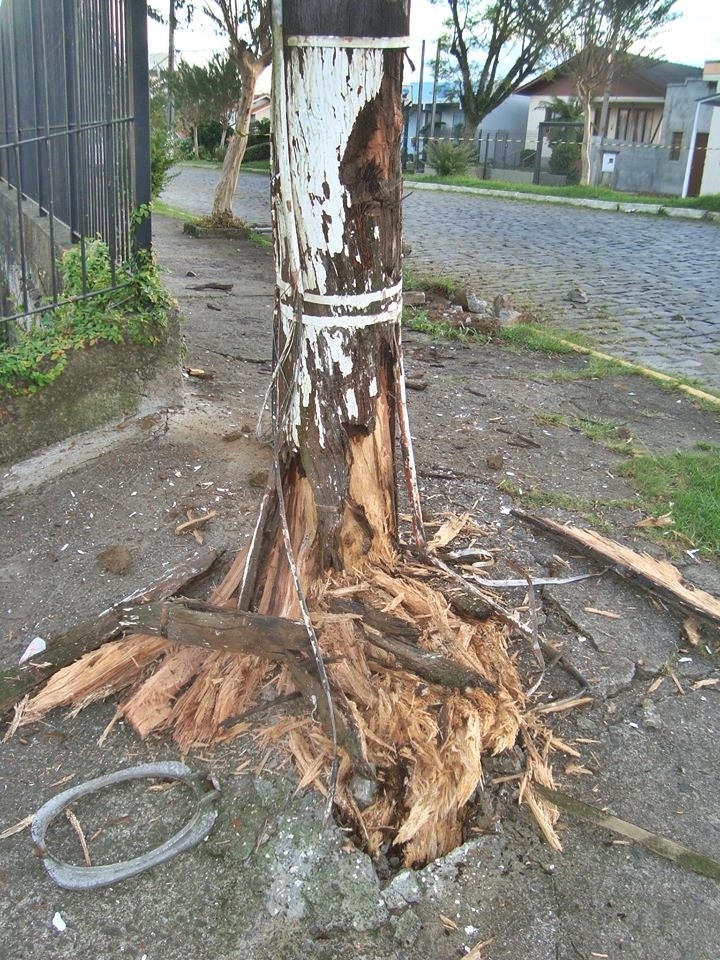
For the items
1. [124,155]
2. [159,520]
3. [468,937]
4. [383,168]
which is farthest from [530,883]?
[124,155]

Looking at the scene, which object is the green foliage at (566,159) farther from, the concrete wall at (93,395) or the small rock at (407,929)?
the small rock at (407,929)

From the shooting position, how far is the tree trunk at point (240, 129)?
1248 cm

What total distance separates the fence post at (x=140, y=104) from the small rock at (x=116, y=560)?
1.83m

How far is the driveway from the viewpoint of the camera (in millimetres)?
8469

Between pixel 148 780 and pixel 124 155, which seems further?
pixel 124 155

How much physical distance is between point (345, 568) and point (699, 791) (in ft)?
4.34

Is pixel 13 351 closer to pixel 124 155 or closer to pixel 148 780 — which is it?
pixel 124 155

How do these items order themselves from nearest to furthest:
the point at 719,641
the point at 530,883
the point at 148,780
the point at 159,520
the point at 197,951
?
the point at 197,951 < the point at 530,883 < the point at 148,780 < the point at 719,641 < the point at 159,520

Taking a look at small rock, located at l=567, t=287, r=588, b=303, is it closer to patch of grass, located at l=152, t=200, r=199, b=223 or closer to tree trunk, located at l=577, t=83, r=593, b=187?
patch of grass, located at l=152, t=200, r=199, b=223

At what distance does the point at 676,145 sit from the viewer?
3781 centimetres

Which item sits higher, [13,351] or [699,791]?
[13,351]

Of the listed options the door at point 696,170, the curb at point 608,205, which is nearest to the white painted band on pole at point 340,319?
the curb at point 608,205

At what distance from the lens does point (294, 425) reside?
2871 mm

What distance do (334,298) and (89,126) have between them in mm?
2897
